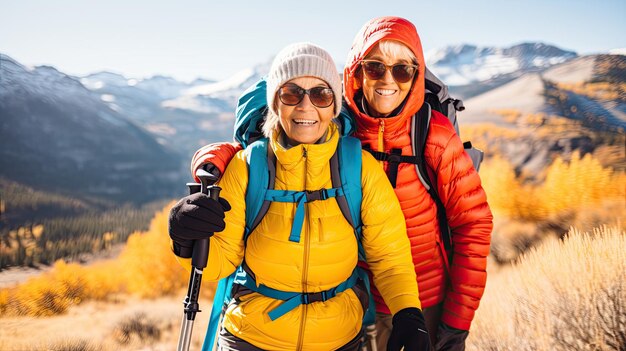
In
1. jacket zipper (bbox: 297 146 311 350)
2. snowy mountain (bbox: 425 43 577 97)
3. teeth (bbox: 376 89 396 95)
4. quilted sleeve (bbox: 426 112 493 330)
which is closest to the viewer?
jacket zipper (bbox: 297 146 311 350)

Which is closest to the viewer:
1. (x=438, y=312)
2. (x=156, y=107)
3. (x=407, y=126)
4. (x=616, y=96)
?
(x=407, y=126)

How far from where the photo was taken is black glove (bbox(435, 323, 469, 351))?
9.30 ft

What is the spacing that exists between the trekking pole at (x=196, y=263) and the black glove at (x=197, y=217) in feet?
0.19

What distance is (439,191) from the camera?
272 centimetres

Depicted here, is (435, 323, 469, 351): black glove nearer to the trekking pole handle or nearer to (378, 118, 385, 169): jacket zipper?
(378, 118, 385, 169): jacket zipper

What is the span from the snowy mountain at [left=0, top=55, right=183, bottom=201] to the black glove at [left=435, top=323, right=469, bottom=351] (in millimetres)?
11422

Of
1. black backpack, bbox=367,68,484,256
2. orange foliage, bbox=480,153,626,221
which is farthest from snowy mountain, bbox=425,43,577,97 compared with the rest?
black backpack, bbox=367,68,484,256

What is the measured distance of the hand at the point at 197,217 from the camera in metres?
2.03

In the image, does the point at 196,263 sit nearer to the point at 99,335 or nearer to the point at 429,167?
the point at 429,167

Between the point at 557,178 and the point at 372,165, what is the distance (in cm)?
2251

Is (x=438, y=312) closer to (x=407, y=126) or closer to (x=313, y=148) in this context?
(x=407, y=126)

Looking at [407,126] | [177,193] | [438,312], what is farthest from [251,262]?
[177,193]

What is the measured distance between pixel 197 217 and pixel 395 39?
1.80m

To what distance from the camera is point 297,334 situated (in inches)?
86.4
